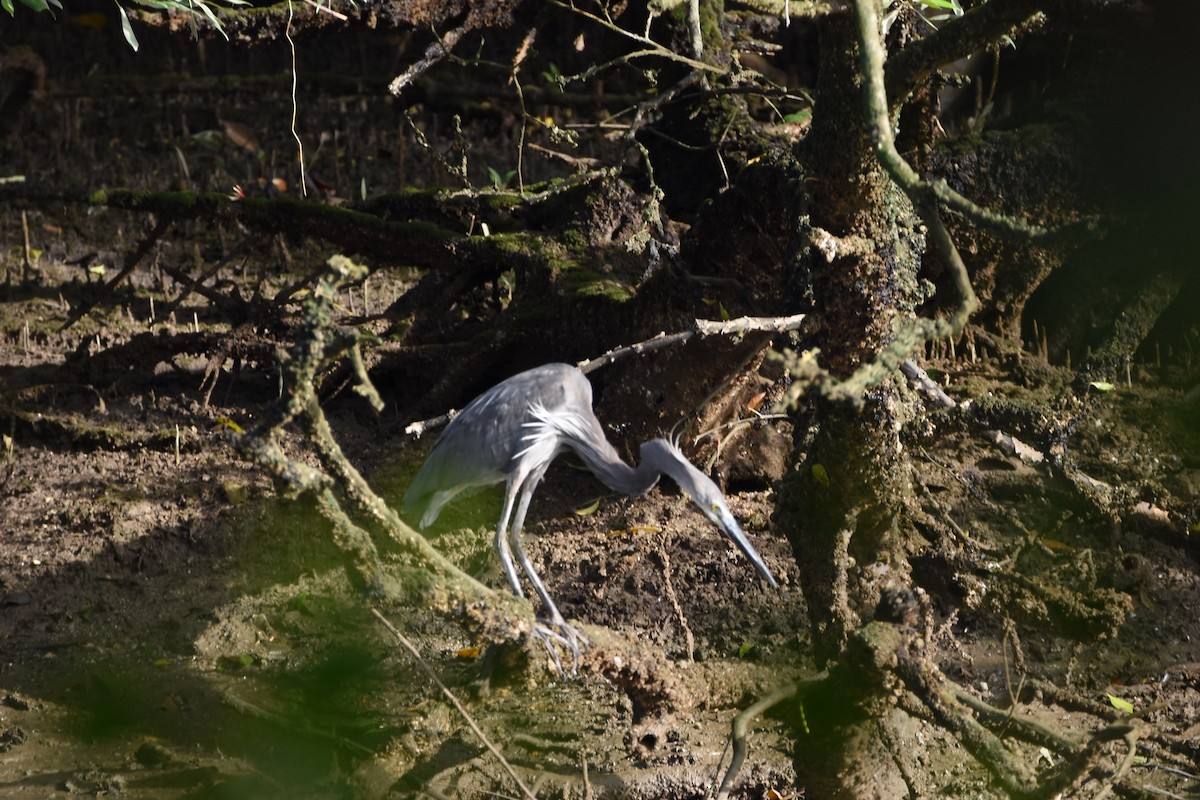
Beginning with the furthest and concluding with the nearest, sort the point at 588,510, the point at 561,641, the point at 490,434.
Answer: the point at 588,510
the point at 490,434
the point at 561,641

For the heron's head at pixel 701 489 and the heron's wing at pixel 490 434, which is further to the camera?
the heron's wing at pixel 490 434

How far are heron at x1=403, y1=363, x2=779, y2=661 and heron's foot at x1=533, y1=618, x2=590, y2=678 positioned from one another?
2.87 feet

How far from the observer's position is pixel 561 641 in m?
3.14

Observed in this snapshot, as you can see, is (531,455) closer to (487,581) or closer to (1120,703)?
(487,581)

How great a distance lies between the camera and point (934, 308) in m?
5.87

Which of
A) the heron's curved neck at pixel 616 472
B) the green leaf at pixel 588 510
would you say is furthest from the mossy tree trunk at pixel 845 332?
the green leaf at pixel 588 510

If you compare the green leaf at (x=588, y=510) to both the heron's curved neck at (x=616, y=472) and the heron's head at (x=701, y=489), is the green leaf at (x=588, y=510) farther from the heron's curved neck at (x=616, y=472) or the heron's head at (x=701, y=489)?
the heron's head at (x=701, y=489)

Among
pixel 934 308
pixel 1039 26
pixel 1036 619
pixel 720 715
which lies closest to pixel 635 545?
pixel 720 715

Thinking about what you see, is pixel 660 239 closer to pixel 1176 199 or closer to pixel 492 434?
pixel 492 434

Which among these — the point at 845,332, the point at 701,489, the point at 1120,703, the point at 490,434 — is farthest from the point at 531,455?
the point at 1120,703

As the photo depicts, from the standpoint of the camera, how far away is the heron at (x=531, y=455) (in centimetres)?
415

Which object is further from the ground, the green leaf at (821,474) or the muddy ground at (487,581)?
the green leaf at (821,474)

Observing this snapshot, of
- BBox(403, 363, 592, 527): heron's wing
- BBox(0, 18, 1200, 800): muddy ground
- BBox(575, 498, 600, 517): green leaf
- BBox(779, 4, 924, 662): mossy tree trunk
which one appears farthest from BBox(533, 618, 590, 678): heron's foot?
BBox(575, 498, 600, 517): green leaf

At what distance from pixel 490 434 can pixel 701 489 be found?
A: 2.52ft
